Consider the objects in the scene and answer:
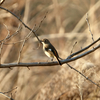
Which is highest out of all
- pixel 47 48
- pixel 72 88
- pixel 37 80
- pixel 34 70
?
pixel 47 48

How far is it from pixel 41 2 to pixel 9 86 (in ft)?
14.2

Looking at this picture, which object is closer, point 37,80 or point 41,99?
point 41,99

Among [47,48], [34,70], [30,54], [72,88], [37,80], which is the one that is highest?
[47,48]

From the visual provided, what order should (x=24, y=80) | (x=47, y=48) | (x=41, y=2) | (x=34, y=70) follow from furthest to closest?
(x=41, y=2) → (x=34, y=70) → (x=24, y=80) → (x=47, y=48)

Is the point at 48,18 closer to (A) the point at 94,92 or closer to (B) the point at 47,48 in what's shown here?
(A) the point at 94,92

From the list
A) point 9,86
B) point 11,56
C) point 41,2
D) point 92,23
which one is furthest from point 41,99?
point 41,2

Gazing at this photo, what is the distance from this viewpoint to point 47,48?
10.2ft

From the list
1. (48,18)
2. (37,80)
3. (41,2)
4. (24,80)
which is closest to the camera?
(24,80)

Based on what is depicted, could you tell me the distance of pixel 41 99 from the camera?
189 inches

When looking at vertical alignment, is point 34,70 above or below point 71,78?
below

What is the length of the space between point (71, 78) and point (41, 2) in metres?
5.12

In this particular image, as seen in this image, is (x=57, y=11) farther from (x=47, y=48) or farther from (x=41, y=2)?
(x=47, y=48)

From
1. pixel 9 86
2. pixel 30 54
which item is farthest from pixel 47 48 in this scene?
pixel 9 86

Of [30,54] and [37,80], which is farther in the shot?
[37,80]
